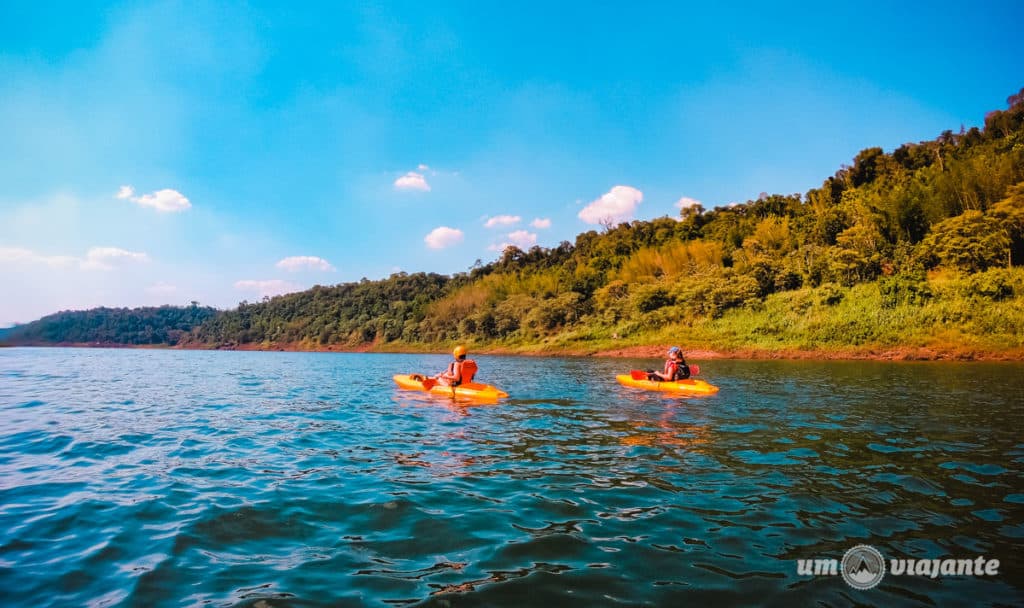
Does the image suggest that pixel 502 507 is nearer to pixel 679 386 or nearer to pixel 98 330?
pixel 679 386

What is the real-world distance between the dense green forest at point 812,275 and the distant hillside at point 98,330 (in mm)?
82371

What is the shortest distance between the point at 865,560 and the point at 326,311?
12443 cm

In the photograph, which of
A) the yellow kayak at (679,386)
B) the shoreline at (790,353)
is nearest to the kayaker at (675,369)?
the yellow kayak at (679,386)

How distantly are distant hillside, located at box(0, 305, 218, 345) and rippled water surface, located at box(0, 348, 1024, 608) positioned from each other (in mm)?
155739

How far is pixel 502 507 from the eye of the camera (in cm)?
562

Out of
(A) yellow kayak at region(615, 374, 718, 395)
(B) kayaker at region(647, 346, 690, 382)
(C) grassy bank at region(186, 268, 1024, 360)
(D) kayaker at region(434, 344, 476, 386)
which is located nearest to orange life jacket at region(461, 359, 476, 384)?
(D) kayaker at region(434, 344, 476, 386)

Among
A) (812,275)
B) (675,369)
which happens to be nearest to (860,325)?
(812,275)

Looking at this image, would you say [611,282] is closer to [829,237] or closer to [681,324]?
[681,324]

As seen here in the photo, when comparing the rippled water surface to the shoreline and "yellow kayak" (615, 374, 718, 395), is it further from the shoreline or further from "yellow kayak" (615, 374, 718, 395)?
the shoreline

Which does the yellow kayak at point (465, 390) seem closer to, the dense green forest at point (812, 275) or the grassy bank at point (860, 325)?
the grassy bank at point (860, 325)

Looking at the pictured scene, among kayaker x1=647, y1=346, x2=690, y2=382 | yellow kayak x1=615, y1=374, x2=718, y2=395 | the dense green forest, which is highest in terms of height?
the dense green forest

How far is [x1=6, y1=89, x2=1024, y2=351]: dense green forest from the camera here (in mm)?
36781

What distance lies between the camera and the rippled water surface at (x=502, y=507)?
382 centimetres

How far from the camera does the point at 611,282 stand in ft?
219
